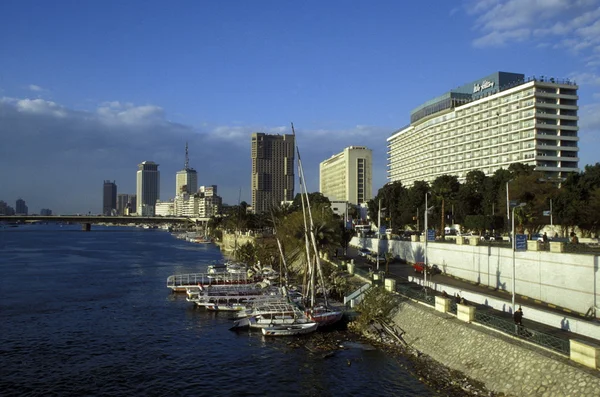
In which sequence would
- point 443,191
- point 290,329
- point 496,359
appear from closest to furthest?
point 496,359
point 290,329
point 443,191

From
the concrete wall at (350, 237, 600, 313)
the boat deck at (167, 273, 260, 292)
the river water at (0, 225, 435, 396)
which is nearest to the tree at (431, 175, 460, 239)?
the concrete wall at (350, 237, 600, 313)

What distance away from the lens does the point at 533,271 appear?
4522 centimetres

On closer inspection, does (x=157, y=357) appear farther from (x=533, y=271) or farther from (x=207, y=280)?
(x=207, y=280)

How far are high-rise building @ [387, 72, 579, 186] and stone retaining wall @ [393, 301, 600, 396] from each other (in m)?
100.0

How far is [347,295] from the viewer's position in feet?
195

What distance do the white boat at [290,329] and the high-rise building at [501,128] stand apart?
3894 inches

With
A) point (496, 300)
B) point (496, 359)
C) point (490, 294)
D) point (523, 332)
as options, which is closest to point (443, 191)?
point (490, 294)

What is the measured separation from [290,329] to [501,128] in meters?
111

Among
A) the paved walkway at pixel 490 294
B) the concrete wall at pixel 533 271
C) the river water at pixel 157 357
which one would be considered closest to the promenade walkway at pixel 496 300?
the paved walkway at pixel 490 294

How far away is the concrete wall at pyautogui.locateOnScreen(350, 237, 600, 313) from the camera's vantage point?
1537 inches

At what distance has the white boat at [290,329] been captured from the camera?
47.6 m

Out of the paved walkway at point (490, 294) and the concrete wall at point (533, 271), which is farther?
the concrete wall at point (533, 271)

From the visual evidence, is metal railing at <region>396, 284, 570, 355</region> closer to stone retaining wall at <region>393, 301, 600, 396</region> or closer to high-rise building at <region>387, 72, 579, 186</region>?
stone retaining wall at <region>393, 301, 600, 396</region>

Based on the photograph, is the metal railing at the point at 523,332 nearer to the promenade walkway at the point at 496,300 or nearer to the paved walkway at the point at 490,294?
the promenade walkway at the point at 496,300
